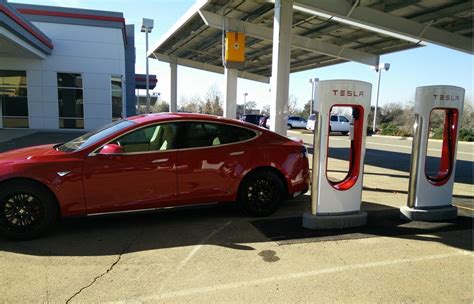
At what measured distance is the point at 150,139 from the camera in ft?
16.3

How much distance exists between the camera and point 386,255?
4.25m

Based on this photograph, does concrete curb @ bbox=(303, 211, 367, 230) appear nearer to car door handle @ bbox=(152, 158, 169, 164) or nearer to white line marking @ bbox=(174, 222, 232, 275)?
white line marking @ bbox=(174, 222, 232, 275)

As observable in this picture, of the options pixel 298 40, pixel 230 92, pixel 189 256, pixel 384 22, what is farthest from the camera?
pixel 298 40

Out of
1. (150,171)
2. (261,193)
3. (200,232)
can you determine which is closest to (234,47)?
(261,193)

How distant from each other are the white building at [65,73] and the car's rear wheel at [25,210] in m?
19.1

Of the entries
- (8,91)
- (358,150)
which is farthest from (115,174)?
(8,91)

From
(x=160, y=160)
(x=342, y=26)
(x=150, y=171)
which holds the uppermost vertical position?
(x=342, y=26)

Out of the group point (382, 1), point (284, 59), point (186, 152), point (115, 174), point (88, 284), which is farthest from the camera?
point (382, 1)

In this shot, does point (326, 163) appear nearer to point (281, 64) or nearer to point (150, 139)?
point (150, 139)

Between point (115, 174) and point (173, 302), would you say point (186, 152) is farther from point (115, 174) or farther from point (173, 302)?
point (173, 302)

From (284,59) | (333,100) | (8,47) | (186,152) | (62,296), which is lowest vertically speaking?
(62,296)

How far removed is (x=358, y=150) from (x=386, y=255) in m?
1.60

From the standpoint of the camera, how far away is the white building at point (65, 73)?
21250 mm

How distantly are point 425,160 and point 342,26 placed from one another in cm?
1051
